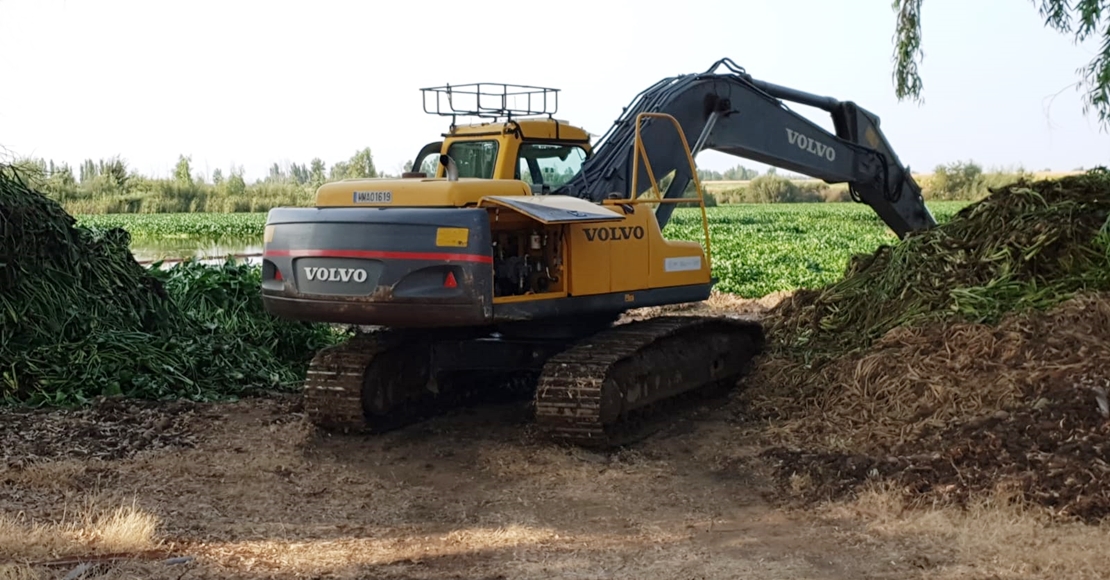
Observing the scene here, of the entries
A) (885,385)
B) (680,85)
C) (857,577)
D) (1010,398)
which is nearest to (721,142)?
(680,85)

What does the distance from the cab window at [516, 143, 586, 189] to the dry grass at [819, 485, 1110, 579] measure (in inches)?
150

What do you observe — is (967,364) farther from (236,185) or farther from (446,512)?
(236,185)

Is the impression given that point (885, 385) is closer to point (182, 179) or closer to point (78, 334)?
point (78, 334)

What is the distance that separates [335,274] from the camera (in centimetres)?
759

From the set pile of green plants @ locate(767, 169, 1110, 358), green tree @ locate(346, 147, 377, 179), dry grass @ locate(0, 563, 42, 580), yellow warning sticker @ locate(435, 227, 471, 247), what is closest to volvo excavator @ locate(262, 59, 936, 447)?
yellow warning sticker @ locate(435, 227, 471, 247)

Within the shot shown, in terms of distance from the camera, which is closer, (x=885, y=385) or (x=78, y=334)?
(x=885, y=385)

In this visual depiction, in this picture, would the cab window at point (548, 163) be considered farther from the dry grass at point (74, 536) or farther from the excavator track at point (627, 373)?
the dry grass at point (74, 536)

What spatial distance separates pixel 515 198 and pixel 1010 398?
11.4ft

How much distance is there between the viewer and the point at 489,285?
730 cm

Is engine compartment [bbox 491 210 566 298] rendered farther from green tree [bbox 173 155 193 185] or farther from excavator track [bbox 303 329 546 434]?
green tree [bbox 173 155 193 185]

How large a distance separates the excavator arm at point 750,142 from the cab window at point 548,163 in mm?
163

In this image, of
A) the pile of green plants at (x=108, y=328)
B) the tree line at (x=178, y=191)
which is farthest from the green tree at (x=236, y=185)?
the pile of green plants at (x=108, y=328)

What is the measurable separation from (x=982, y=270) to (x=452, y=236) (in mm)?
4368

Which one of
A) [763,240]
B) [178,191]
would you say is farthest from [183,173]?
[763,240]
